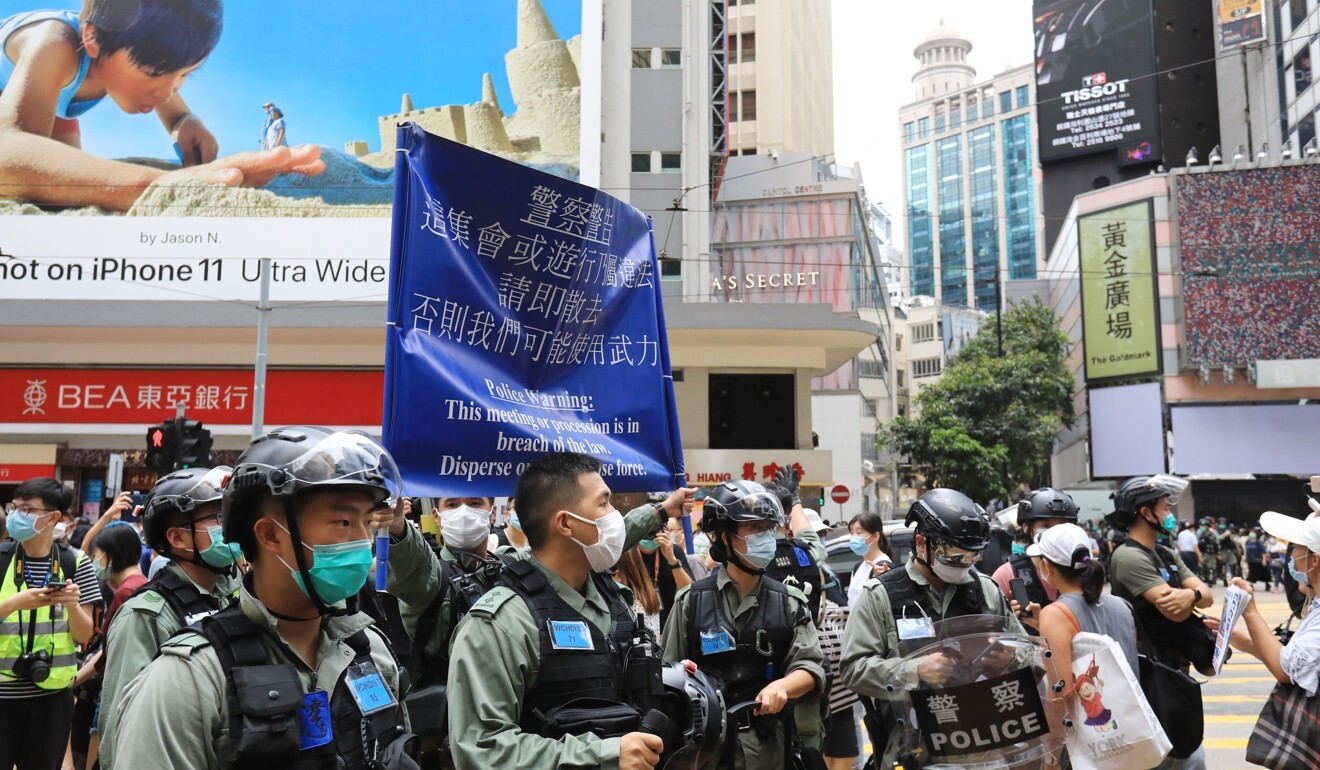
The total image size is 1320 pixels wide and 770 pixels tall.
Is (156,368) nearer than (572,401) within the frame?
No

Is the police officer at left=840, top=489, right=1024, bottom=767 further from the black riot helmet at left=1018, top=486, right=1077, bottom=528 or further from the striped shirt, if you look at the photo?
the striped shirt

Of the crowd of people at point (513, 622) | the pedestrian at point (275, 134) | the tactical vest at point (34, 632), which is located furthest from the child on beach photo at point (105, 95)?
the tactical vest at point (34, 632)

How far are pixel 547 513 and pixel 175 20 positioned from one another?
3167 cm

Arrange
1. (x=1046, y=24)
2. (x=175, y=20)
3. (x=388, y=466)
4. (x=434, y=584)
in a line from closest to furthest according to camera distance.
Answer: (x=388, y=466) < (x=434, y=584) < (x=175, y=20) < (x=1046, y=24)

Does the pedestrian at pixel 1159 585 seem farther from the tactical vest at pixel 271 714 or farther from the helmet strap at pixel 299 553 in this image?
the helmet strap at pixel 299 553

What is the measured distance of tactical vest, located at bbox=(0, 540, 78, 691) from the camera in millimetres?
5488

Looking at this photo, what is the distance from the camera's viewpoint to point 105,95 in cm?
2919

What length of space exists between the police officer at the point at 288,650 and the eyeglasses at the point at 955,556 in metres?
2.73

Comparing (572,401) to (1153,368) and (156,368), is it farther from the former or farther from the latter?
(1153,368)

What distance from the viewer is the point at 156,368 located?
23.2 meters

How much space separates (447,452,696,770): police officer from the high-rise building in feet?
478

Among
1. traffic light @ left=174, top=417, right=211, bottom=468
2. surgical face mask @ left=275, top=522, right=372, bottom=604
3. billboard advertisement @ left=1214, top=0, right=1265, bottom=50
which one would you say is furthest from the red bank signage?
billboard advertisement @ left=1214, top=0, right=1265, bottom=50

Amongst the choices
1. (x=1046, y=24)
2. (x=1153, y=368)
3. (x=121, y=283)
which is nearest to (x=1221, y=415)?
(x=1153, y=368)

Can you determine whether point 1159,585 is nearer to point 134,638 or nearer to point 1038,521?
point 1038,521
